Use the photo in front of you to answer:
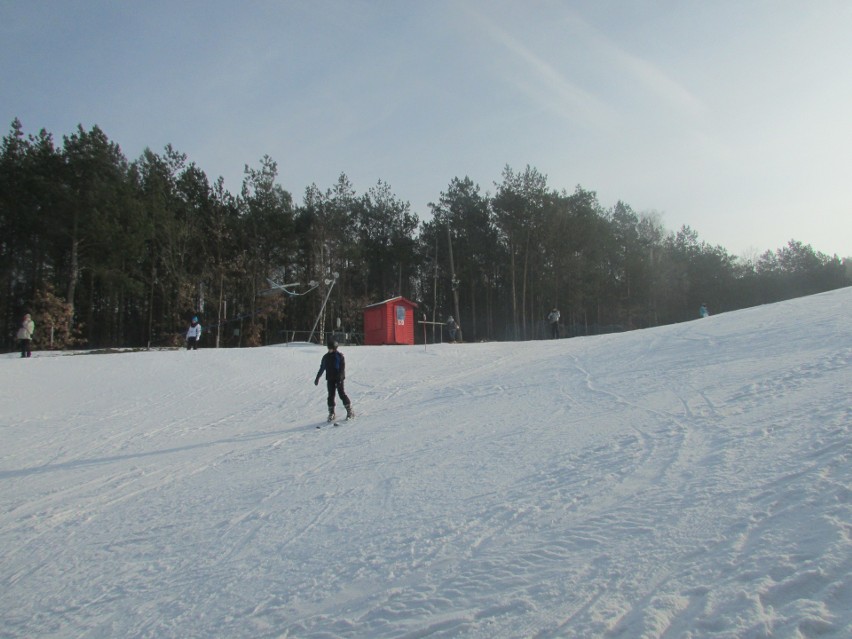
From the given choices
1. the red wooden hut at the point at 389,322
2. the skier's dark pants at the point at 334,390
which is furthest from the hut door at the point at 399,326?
the skier's dark pants at the point at 334,390

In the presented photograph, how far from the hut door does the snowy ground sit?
17273mm

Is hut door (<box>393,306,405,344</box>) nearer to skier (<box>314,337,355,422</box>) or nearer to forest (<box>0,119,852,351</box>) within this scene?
forest (<box>0,119,852,351</box>)

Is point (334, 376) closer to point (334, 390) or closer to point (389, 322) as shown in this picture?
point (334, 390)

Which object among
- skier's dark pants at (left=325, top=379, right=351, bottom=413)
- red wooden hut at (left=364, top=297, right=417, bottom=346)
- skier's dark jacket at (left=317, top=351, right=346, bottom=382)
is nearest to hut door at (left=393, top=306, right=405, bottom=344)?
red wooden hut at (left=364, top=297, right=417, bottom=346)

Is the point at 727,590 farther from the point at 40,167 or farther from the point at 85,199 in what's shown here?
the point at 40,167

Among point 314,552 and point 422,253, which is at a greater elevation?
point 422,253

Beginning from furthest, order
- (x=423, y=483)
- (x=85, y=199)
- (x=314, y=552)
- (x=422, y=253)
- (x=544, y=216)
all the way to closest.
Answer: (x=422, y=253), (x=544, y=216), (x=85, y=199), (x=423, y=483), (x=314, y=552)

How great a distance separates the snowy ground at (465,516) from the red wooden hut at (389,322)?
17058mm

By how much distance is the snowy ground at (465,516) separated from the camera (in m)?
3.24

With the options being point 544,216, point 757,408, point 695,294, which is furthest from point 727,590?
point 695,294

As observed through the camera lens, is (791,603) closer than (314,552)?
Yes

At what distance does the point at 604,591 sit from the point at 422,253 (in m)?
46.0

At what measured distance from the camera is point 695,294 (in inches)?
2183

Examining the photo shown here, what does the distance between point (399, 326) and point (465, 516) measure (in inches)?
946
